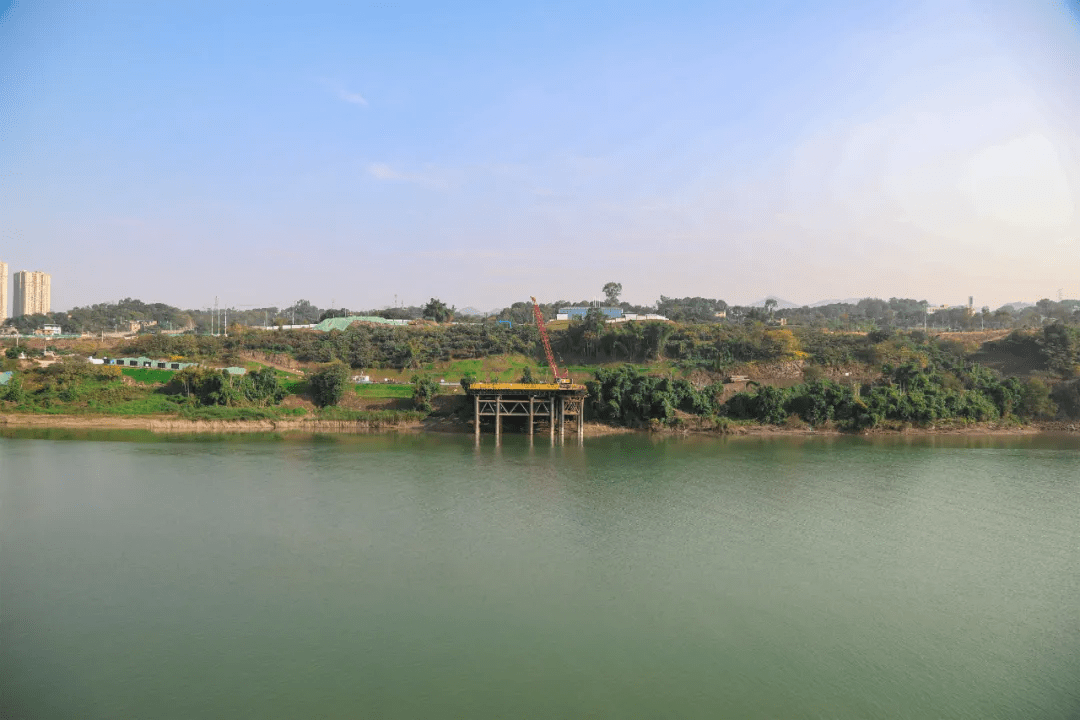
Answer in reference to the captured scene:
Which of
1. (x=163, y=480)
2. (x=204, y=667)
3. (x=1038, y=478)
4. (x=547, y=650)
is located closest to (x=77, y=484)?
(x=163, y=480)

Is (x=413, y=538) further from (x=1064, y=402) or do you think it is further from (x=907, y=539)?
(x=1064, y=402)

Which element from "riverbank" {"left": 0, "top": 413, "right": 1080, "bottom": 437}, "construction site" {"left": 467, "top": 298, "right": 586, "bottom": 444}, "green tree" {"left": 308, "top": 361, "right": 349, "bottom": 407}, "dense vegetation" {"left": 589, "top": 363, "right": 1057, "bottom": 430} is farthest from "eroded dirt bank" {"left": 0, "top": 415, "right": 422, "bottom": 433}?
"dense vegetation" {"left": 589, "top": 363, "right": 1057, "bottom": 430}

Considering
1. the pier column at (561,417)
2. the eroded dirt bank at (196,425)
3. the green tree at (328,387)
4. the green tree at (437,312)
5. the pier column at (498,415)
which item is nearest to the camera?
the pier column at (498,415)

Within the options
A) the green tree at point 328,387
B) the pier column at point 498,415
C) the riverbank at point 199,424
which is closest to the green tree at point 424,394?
the riverbank at point 199,424

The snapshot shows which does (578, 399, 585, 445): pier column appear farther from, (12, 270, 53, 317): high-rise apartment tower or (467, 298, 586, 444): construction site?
(12, 270, 53, 317): high-rise apartment tower

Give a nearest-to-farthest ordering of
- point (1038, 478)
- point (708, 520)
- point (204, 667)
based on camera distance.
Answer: point (204, 667) → point (708, 520) → point (1038, 478)

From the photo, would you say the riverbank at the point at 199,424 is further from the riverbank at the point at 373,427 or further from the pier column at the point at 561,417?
the pier column at the point at 561,417
